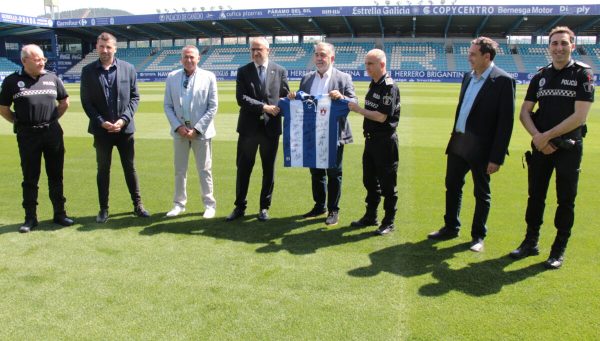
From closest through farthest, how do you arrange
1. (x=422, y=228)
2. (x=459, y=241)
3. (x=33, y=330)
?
1. (x=33, y=330)
2. (x=459, y=241)
3. (x=422, y=228)

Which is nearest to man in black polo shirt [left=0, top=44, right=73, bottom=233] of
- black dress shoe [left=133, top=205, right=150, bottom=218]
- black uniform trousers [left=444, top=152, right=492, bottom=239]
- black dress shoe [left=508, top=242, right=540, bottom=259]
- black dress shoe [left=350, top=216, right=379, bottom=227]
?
black dress shoe [left=133, top=205, right=150, bottom=218]

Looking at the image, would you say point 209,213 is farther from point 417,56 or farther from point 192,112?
point 417,56

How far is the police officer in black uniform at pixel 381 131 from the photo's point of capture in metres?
4.66

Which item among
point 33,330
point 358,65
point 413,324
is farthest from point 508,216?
point 358,65

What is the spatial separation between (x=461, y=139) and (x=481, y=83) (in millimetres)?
543

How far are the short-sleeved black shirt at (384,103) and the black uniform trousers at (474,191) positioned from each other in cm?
67

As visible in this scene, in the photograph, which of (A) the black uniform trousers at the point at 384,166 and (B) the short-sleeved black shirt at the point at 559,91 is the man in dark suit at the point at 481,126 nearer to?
(B) the short-sleeved black shirt at the point at 559,91

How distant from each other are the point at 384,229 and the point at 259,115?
1.86 metres

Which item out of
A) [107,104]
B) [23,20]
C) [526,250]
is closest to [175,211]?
[107,104]

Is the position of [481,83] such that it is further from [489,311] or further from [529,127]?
[489,311]

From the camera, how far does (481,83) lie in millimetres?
4297

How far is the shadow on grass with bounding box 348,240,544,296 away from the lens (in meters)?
3.69

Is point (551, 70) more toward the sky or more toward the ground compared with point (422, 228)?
more toward the sky

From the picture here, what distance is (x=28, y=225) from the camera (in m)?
5.10
